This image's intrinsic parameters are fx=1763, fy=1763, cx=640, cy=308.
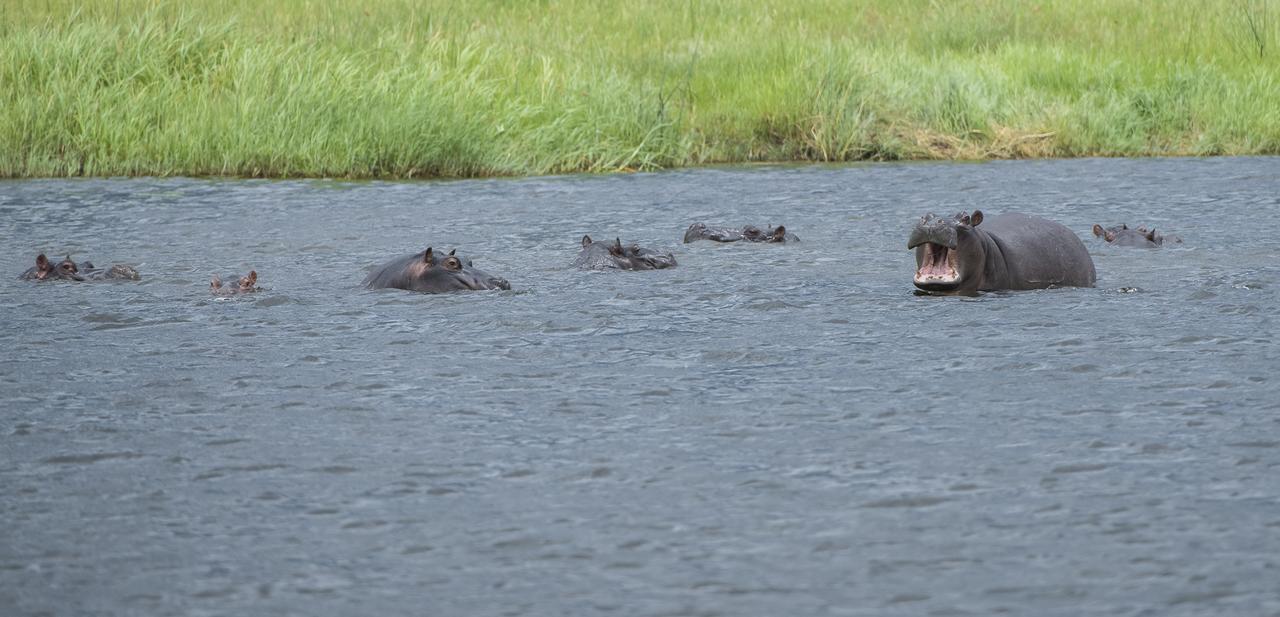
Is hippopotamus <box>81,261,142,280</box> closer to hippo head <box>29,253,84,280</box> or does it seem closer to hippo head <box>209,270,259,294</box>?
hippo head <box>29,253,84,280</box>

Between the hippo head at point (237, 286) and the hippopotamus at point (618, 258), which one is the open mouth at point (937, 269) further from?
the hippo head at point (237, 286)

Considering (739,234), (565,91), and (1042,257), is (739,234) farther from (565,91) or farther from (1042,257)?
(565,91)

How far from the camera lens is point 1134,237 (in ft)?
40.5

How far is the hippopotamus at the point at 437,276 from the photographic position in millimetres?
10609

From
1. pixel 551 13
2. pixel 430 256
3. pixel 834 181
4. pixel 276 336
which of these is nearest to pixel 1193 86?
pixel 834 181

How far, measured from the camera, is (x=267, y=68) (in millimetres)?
18109

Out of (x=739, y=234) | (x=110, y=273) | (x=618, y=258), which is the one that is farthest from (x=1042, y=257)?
(x=110, y=273)

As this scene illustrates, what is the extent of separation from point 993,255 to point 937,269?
0.40m

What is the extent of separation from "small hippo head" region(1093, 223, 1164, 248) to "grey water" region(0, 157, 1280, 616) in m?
0.14

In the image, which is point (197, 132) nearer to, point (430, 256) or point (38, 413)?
point (430, 256)

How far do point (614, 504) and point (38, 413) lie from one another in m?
2.89

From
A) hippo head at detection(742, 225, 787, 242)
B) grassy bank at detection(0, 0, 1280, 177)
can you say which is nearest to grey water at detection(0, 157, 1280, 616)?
hippo head at detection(742, 225, 787, 242)

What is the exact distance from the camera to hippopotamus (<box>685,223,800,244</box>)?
505 inches

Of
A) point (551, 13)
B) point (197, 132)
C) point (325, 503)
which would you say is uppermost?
point (551, 13)
